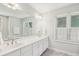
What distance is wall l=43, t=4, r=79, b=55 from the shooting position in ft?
4.56

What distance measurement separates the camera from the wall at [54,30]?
139 cm

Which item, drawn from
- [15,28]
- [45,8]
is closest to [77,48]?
[45,8]

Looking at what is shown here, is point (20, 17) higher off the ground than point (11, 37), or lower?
higher

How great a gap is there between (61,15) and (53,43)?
59 cm

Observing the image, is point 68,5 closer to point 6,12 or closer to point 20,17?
point 20,17

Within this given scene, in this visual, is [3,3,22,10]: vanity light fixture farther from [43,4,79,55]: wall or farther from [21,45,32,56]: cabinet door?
[21,45,32,56]: cabinet door

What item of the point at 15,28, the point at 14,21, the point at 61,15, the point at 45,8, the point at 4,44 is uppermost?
the point at 45,8

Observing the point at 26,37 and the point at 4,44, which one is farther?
the point at 26,37

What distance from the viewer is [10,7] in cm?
119

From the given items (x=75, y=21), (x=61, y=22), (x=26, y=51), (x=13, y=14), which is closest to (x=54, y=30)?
(x=61, y=22)

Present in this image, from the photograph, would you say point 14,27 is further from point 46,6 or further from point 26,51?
point 46,6

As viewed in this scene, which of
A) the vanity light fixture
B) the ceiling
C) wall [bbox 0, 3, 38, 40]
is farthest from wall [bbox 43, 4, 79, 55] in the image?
the vanity light fixture

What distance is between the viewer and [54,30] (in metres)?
1.52

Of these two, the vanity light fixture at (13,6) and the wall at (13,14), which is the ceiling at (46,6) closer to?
the wall at (13,14)
